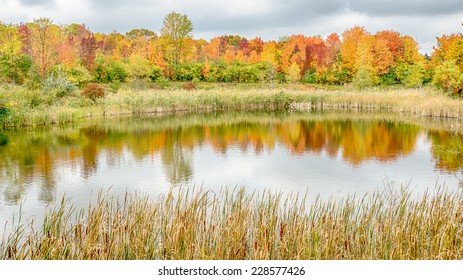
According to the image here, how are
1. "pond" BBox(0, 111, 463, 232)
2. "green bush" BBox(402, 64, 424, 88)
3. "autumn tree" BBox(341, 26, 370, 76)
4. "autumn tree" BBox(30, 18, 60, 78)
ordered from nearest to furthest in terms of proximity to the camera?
"pond" BBox(0, 111, 463, 232)
"autumn tree" BBox(30, 18, 60, 78)
"green bush" BBox(402, 64, 424, 88)
"autumn tree" BBox(341, 26, 370, 76)

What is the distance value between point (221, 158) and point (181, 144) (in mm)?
3701

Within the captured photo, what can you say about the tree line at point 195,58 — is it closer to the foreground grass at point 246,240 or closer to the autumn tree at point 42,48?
the autumn tree at point 42,48

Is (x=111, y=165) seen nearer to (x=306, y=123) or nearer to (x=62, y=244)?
(x=62, y=244)

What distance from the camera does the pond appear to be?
11.7 m

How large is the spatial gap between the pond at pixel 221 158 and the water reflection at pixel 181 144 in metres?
0.04

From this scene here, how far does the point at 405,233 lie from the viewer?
242 inches

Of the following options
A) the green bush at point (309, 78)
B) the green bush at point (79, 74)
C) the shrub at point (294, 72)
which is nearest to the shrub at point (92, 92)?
the green bush at point (79, 74)

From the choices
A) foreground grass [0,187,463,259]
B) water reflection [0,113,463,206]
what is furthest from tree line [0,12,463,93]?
foreground grass [0,187,463,259]

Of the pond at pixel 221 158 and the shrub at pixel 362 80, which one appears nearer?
the pond at pixel 221 158

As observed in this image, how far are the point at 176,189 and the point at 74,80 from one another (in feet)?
88.9

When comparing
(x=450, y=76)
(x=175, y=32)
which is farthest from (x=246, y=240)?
(x=175, y=32)

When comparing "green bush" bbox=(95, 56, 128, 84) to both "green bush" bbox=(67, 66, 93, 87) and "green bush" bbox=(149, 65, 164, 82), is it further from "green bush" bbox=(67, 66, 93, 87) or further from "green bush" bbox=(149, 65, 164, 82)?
"green bush" bbox=(67, 66, 93, 87)

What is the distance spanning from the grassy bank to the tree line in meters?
3.72

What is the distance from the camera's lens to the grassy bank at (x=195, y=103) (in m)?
24.7
